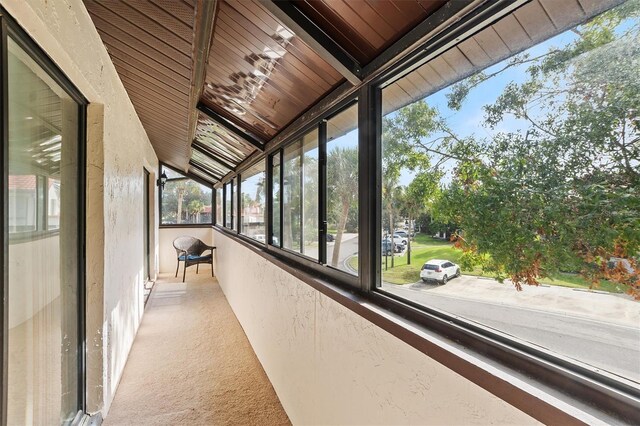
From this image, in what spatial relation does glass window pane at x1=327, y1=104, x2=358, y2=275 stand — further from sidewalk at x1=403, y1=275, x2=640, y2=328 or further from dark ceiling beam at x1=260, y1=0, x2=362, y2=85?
sidewalk at x1=403, y1=275, x2=640, y2=328

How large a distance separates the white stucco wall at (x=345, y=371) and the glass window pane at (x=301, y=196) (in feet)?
0.83

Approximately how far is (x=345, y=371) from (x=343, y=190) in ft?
2.88

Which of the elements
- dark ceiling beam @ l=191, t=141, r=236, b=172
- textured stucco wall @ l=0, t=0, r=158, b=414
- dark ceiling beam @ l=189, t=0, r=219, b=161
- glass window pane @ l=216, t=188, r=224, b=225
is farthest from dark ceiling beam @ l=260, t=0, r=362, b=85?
glass window pane @ l=216, t=188, r=224, b=225

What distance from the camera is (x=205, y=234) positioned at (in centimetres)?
750

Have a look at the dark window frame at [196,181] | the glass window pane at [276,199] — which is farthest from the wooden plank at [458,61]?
the dark window frame at [196,181]

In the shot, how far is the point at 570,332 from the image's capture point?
0.71m

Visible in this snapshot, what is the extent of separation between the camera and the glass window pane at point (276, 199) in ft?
9.40

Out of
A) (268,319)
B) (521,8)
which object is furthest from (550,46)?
(268,319)

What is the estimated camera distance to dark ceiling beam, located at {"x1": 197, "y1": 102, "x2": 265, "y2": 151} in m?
2.81

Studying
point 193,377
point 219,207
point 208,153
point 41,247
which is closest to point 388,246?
point 41,247

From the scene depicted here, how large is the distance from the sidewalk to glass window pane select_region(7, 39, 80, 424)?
4.88 ft

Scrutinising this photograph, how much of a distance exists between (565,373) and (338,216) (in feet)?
4.01

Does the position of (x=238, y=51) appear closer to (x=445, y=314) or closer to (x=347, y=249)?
(x=347, y=249)

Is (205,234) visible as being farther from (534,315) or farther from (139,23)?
(534,315)
